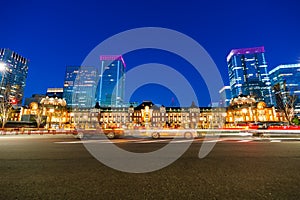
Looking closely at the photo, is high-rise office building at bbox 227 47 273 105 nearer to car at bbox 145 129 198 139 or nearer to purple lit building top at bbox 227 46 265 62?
purple lit building top at bbox 227 46 265 62

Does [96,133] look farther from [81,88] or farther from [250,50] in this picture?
[250,50]

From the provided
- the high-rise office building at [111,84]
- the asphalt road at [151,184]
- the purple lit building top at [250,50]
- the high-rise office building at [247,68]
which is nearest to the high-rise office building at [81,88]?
the high-rise office building at [111,84]

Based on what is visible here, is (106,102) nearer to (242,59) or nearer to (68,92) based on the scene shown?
(68,92)

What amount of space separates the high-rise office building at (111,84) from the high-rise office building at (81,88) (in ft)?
25.0

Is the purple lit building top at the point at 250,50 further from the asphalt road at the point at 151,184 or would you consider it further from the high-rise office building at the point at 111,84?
the asphalt road at the point at 151,184

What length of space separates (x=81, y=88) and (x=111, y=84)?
2873 cm

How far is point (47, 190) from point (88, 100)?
512 feet

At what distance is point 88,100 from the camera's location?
148 m

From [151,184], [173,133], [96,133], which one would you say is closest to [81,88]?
[96,133]

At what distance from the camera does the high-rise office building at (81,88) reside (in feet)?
486

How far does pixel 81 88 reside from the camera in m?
150

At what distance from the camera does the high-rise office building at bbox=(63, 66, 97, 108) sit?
148 metres

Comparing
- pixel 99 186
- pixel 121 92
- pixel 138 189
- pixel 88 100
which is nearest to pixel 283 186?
pixel 138 189

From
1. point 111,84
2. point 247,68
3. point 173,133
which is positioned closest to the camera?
point 173,133
